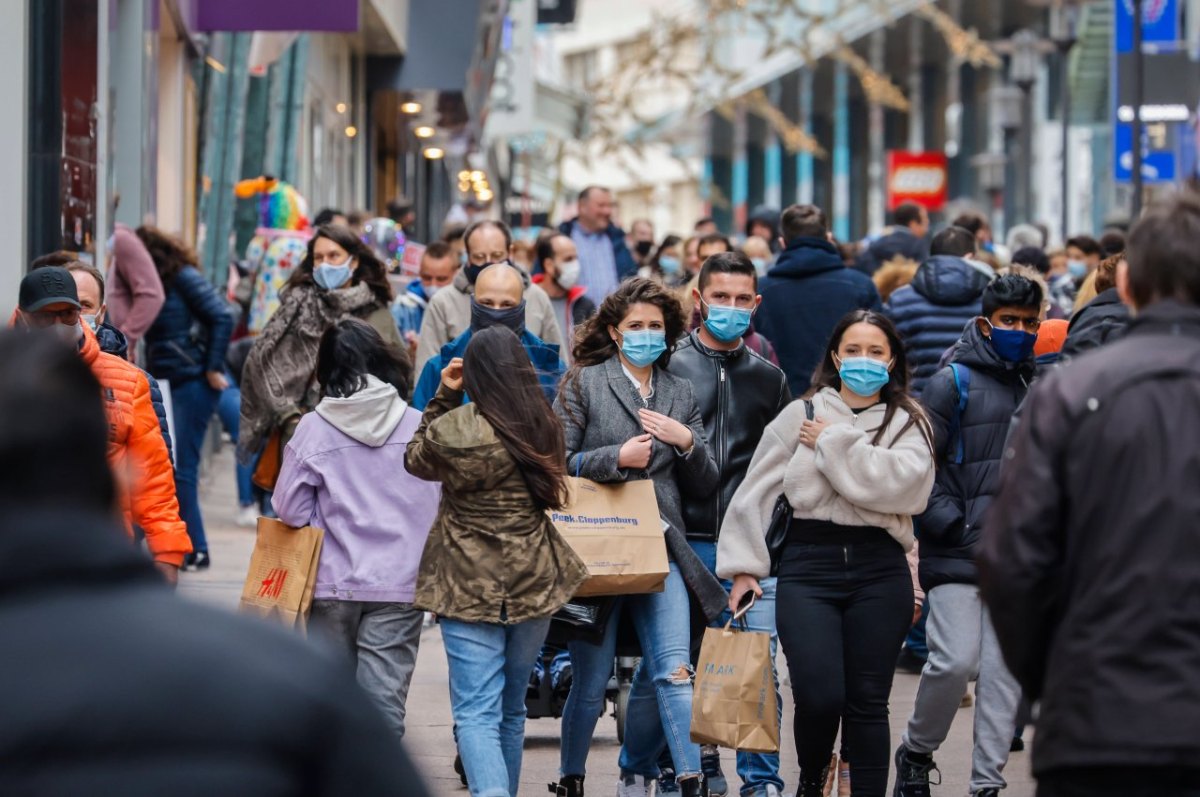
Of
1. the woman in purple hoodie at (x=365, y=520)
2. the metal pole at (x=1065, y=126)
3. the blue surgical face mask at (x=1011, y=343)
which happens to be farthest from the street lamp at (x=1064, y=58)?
the woman in purple hoodie at (x=365, y=520)

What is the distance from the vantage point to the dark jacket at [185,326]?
39.7 feet

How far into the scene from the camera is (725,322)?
25.3 ft

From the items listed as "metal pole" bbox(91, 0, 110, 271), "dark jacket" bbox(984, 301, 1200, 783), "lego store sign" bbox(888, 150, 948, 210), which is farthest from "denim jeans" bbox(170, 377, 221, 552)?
"lego store sign" bbox(888, 150, 948, 210)

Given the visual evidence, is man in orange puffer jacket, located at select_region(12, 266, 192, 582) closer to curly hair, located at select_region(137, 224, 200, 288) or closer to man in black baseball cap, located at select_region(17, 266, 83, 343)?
man in black baseball cap, located at select_region(17, 266, 83, 343)

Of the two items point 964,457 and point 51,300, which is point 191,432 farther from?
point 964,457

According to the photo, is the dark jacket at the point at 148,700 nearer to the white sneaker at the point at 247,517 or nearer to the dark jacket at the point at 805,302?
the dark jacket at the point at 805,302

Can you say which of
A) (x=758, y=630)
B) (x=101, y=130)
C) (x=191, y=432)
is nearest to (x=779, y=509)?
(x=758, y=630)

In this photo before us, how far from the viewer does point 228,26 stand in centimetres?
1598

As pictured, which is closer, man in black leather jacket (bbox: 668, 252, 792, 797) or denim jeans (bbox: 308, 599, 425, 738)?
denim jeans (bbox: 308, 599, 425, 738)

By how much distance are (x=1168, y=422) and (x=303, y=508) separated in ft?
11.9

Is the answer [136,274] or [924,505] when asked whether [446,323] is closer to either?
[136,274]

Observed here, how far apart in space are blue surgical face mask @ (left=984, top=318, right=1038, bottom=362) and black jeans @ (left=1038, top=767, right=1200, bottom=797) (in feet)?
11.8

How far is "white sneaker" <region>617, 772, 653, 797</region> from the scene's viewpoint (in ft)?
23.8

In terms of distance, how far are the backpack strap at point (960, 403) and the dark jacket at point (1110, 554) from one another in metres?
3.30
